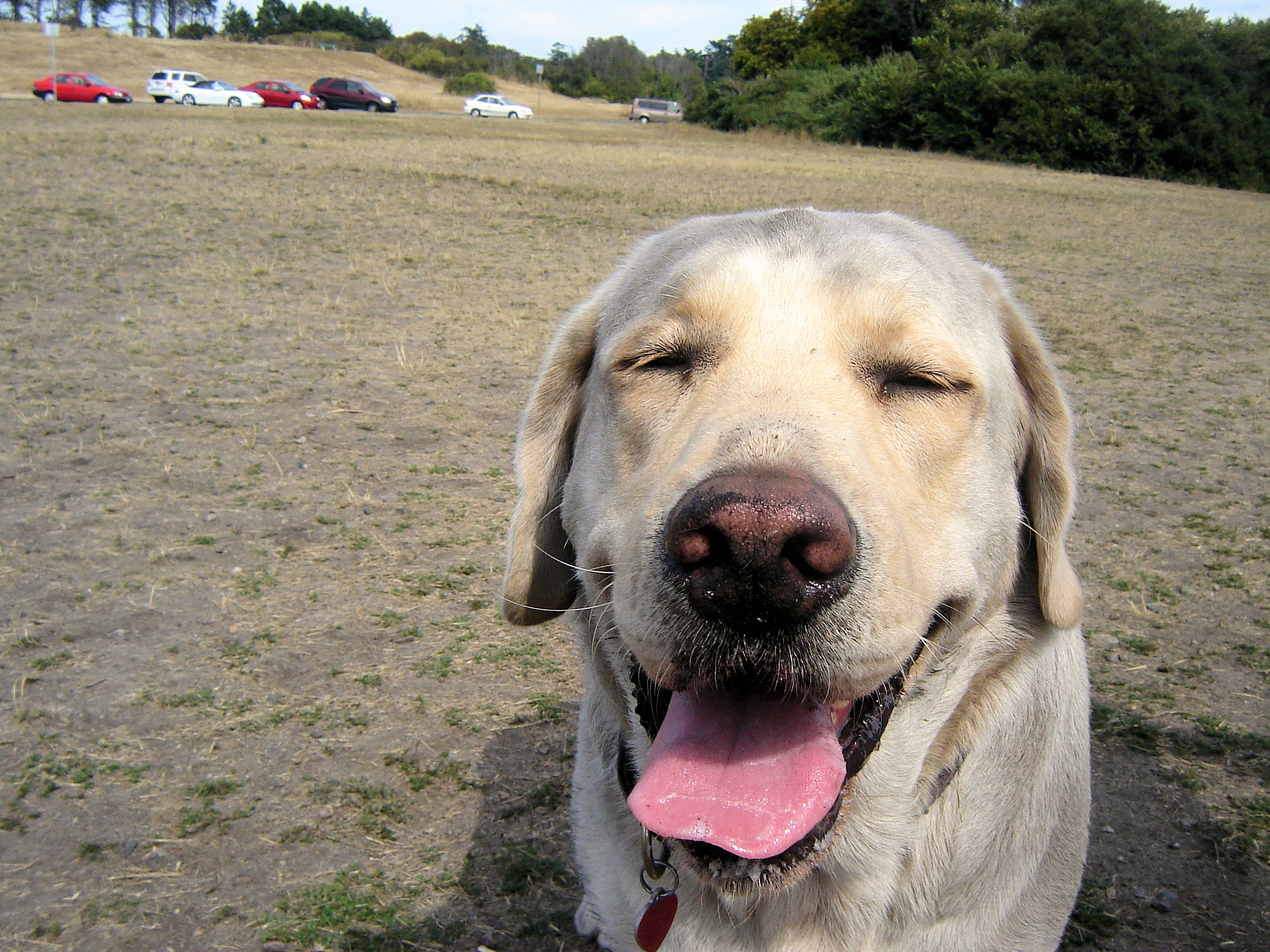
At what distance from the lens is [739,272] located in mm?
2152

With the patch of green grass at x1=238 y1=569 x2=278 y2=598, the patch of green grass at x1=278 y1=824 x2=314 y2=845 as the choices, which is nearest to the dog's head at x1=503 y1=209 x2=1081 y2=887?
the patch of green grass at x1=278 y1=824 x2=314 y2=845

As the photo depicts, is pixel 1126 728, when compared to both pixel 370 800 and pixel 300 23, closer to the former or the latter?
pixel 370 800

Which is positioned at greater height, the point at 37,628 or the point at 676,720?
the point at 676,720

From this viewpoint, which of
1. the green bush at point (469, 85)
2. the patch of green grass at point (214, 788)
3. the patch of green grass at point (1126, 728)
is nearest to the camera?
the patch of green grass at point (214, 788)

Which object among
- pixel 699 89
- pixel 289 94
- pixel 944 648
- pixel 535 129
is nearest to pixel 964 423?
pixel 944 648

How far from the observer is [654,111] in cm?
5828

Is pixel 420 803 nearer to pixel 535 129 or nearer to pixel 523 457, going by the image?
pixel 523 457

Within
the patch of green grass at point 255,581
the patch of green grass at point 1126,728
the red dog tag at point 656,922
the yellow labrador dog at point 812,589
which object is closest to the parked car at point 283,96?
the patch of green grass at point 255,581

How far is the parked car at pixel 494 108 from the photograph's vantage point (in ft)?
164

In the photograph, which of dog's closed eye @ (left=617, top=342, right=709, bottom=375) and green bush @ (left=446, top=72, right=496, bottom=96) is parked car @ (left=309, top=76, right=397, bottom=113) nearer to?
green bush @ (left=446, top=72, right=496, bottom=96)

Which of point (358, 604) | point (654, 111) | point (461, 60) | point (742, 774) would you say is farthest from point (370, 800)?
point (461, 60)

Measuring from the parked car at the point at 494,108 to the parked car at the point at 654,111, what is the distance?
842cm

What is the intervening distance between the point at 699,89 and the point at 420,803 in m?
56.0

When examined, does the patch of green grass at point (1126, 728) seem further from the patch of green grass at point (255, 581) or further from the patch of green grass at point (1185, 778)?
the patch of green grass at point (255, 581)
